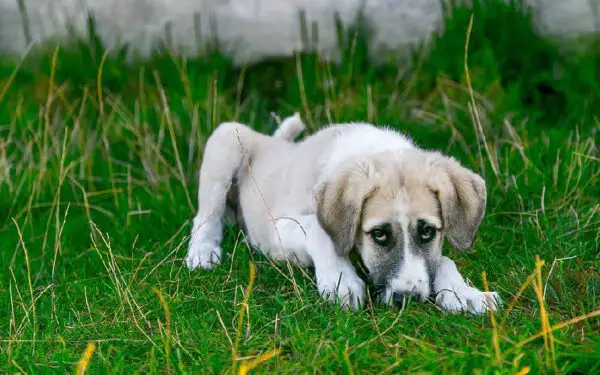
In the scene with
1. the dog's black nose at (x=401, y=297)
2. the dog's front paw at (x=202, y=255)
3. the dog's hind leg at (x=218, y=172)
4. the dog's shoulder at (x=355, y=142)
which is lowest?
the dog's front paw at (x=202, y=255)

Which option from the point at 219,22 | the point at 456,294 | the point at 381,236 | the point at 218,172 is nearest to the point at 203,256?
the point at 218,172

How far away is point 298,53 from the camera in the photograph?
759 cm

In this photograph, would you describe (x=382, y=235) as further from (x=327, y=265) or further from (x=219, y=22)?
(x=219, y=22)

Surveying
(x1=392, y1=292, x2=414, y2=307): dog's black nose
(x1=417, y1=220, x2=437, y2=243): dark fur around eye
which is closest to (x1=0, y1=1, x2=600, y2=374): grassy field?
(x1=392, y1=292, x2=414, y2=307): dog's black nose

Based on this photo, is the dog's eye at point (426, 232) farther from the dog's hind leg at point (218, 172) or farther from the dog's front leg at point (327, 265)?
the dog's hind leg at point (218, 172)

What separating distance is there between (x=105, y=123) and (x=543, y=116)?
10.5 feet

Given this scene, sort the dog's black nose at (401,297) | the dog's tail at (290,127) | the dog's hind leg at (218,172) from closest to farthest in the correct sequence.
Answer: the dog's black nose at (401,297) < the dog's hind leg at (218,172) < the dog's tail at (290,127)

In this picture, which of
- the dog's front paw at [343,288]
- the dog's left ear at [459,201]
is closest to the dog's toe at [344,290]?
the dog's front paw at [343,288]

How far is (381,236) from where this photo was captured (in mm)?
→ 4250

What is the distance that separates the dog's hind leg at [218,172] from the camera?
565 cm

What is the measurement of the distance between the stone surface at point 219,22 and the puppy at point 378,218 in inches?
105

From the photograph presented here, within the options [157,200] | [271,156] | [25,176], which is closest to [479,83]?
[271,156]

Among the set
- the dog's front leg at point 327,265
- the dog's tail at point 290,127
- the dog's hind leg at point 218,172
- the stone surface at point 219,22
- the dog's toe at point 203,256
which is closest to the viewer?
the dog's front leg at point 327,265

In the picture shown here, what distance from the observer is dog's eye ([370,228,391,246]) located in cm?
422
